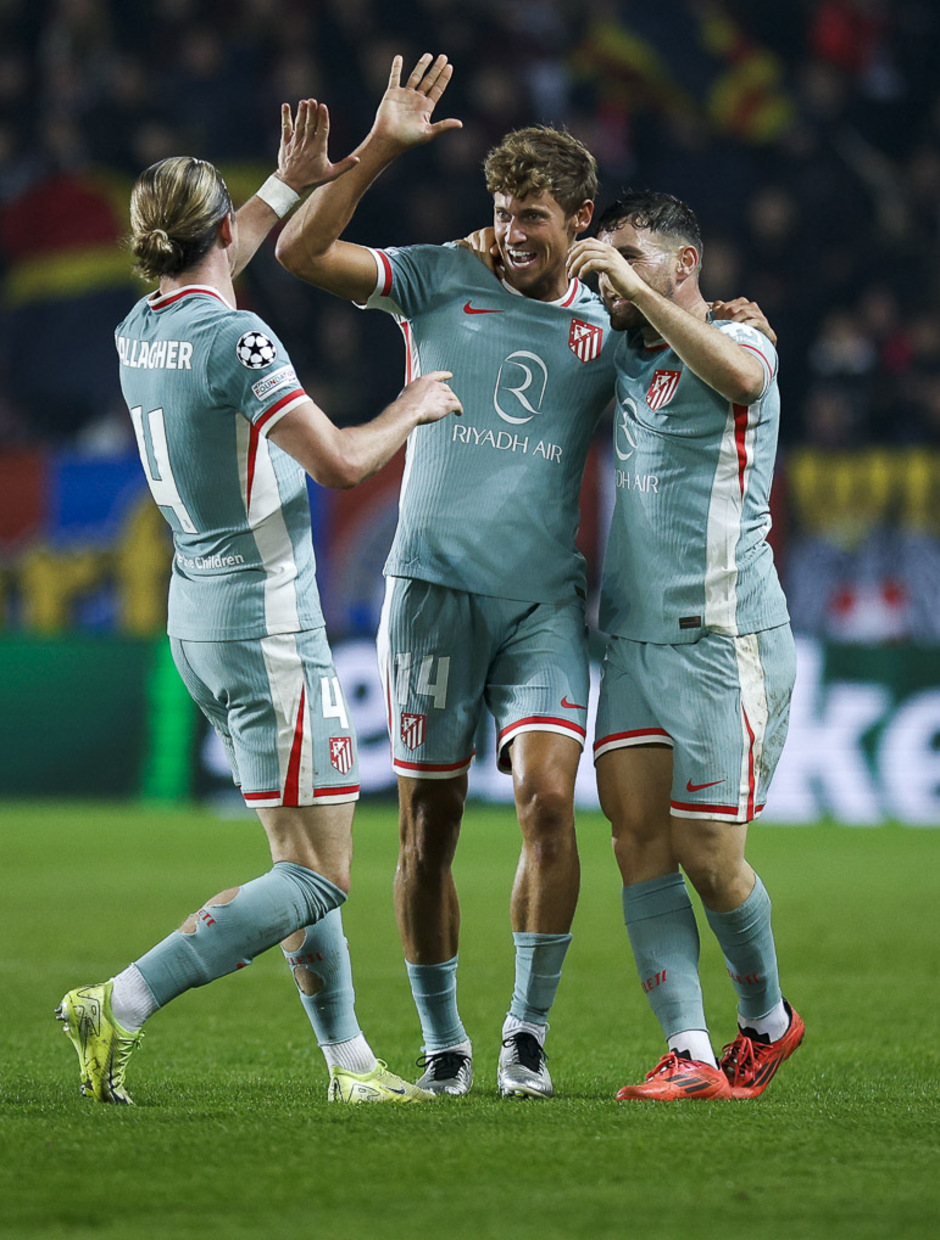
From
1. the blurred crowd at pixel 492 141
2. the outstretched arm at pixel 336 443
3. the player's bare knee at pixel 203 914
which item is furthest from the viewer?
the blurred crowd at pixel 492 141

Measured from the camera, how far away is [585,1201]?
3.22m

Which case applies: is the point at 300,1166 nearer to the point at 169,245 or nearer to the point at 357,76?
the point at 169,245

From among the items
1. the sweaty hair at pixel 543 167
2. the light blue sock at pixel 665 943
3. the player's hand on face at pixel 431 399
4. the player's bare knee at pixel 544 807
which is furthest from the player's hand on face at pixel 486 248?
the light blue sock at pixel 665 943

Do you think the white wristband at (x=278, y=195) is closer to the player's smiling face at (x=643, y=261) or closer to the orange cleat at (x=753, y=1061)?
the player's smiling face at (x=643, y=261)

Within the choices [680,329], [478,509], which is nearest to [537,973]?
[478,509]

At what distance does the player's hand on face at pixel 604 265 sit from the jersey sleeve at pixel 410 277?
24.0 inches

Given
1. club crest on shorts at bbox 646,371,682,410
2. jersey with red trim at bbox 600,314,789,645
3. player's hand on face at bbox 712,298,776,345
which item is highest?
player's hand on face at bbox 712,298,776,345

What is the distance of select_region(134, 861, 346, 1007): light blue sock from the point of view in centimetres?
414

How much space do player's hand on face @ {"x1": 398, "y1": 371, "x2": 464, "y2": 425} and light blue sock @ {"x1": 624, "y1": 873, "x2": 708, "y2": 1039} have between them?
1346 millimetres

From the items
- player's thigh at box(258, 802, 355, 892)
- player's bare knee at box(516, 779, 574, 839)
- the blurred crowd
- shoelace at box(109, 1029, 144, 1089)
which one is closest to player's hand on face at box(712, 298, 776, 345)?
player's bare knee at box(516, 779, 574, 839)

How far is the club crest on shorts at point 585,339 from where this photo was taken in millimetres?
4906

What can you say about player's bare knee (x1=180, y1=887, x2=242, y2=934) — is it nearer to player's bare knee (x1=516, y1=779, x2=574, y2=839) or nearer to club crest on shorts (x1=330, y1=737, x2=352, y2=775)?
club crest on shorts (x1=330, y1=737, x2=352, y2=775)

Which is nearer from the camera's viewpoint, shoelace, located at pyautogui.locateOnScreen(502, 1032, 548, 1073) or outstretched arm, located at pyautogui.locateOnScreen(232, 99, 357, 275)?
shoelace, located at pyautogui.locateOnScreen(502, 1032, 548, 1073)

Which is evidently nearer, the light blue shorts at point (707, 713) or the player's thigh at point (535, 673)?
the light blue shorts at point (707, 713)
